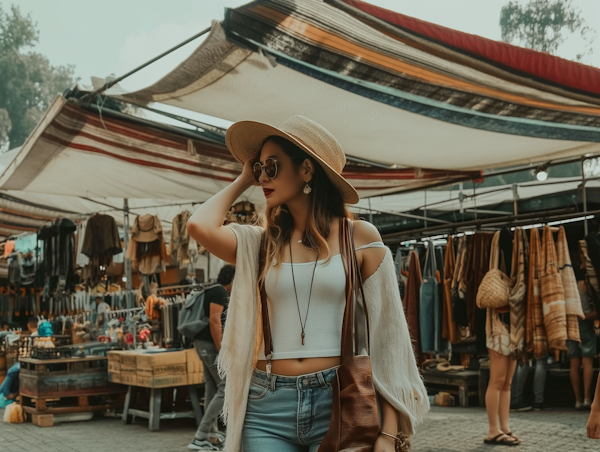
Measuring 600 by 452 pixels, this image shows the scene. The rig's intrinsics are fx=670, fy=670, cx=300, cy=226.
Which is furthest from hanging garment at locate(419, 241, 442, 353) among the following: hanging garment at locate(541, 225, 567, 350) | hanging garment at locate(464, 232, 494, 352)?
hanging garment at locate(541, 225, 567, 350)

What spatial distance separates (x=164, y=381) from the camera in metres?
8.25

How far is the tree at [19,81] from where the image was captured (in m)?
47.9

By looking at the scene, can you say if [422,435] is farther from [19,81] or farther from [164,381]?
[19,81]

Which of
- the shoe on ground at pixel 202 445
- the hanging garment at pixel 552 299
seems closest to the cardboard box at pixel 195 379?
the shoe on ground at pixel 202 445

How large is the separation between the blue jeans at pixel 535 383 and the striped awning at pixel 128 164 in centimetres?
332

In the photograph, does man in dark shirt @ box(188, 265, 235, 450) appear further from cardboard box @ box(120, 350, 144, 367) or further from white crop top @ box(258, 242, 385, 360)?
white crop top @ box(258, 242, 385, 360)

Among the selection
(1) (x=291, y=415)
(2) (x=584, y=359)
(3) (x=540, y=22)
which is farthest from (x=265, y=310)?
(3) (x=540, y=22)

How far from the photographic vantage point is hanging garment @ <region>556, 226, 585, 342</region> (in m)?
6.54

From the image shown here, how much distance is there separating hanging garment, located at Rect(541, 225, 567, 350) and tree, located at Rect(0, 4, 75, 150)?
4595cm

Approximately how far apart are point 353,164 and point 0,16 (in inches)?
1949

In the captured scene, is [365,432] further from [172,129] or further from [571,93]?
[172,129]

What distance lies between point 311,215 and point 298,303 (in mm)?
349

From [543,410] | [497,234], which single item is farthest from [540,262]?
[543,410]

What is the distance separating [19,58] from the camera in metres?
49.0
